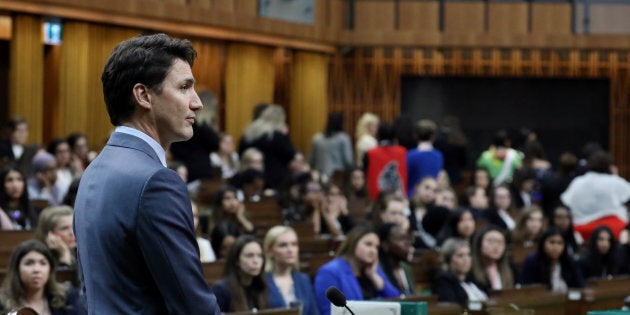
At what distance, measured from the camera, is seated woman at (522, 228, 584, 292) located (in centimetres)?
997

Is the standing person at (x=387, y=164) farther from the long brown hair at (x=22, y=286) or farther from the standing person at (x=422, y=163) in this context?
the long brown hair at (x=22, y=286)

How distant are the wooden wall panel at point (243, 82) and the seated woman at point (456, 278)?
10.3 meters

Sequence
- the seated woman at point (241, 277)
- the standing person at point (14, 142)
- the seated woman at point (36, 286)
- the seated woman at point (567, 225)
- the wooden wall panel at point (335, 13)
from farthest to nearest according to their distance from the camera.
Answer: the wooden wall panel at point (335, 13) < the standing person at point (14, 142) < the seated woman at point (567, 225) < the seated woman at point (241, 277) < the seated woman at point (36, 286)

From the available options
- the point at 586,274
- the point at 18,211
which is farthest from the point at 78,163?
the point at 586,274

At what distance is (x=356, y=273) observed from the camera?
27.2 ft

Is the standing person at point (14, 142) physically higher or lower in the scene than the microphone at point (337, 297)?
higher

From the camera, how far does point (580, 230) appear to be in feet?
40.6

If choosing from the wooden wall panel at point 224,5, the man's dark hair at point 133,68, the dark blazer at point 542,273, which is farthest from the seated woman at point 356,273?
the wooden wall panel at point 224,5

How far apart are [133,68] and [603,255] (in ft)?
28.9

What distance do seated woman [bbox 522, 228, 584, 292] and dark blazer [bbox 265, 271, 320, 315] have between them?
2.51 metres

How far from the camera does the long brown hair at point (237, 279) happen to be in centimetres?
757

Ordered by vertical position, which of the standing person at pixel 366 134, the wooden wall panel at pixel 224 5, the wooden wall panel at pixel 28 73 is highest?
the wooden wall panel at pixel 224 5

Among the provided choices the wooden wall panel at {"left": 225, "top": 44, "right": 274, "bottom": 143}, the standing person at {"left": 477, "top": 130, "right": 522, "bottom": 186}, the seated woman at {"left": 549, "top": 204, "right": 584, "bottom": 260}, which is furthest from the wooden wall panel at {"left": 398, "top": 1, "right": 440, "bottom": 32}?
the seated woman at {"left": 549, "top": 204, "right": 584, "bottom": 260}

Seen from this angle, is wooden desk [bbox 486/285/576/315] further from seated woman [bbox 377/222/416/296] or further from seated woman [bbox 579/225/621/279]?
seated woman [bbox 579/225/621/279]
